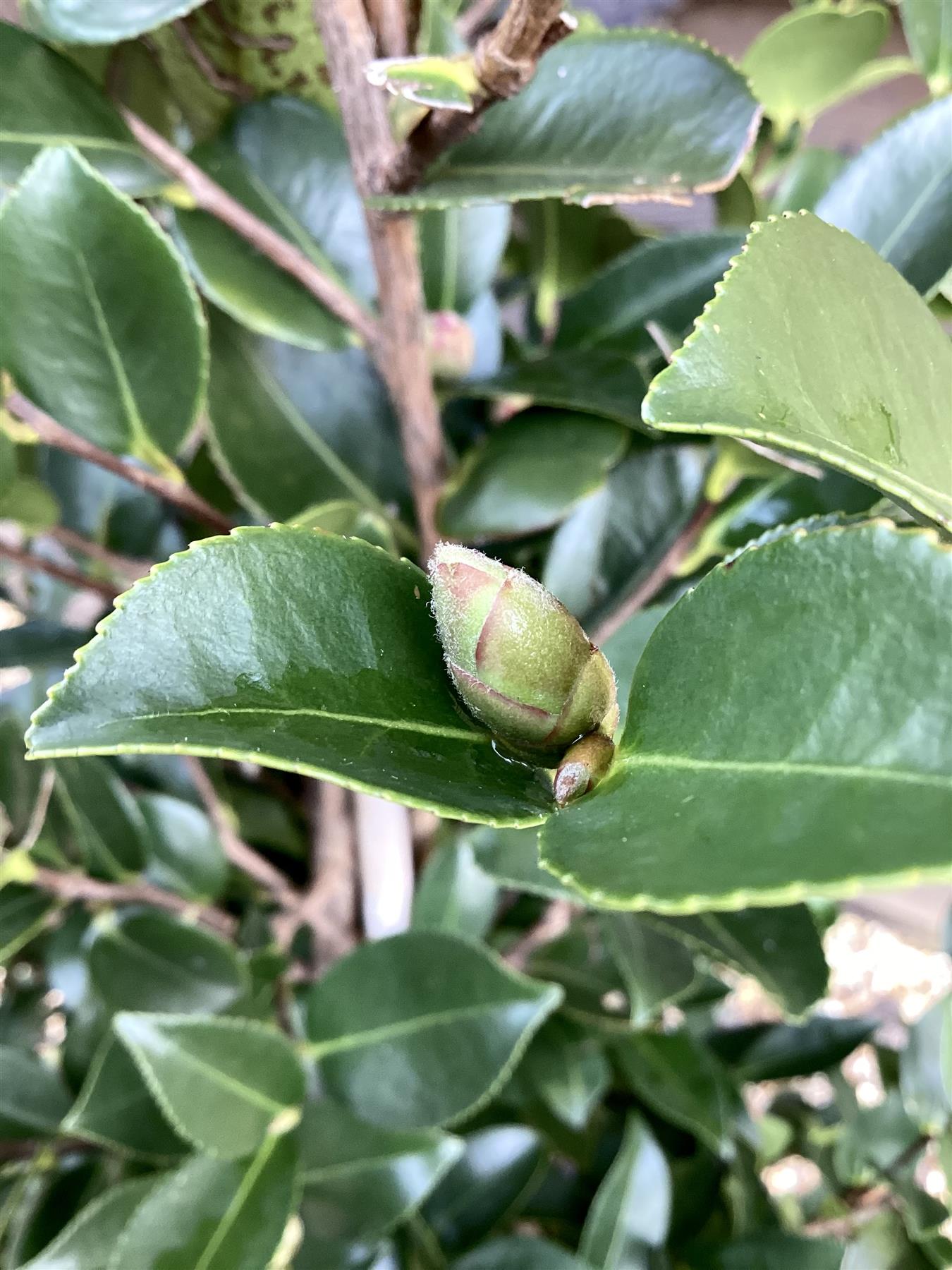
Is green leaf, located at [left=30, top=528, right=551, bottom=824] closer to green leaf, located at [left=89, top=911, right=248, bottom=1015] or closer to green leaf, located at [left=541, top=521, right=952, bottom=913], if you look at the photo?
green leaf, located at [left=541, top=521, right=952, bottom=913]

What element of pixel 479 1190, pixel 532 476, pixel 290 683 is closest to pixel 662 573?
pixel 532 476

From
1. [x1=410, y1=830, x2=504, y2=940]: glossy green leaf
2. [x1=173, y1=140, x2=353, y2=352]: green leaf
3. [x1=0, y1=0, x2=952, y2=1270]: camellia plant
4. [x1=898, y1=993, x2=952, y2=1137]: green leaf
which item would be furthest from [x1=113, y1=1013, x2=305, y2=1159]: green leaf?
[x1=898, y1=993, x2=952, y2=1137]: green leaf

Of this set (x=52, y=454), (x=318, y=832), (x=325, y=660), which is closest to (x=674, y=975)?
(x=318, y=832)

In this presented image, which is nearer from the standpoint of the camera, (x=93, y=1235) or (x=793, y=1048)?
(x=93, y=1235)

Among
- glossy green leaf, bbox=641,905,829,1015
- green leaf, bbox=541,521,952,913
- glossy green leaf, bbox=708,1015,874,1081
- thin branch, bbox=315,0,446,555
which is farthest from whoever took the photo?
glossy green leaf, bbox=708,1015,874,1081

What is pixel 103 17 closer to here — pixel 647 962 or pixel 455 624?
pixel 455 624
